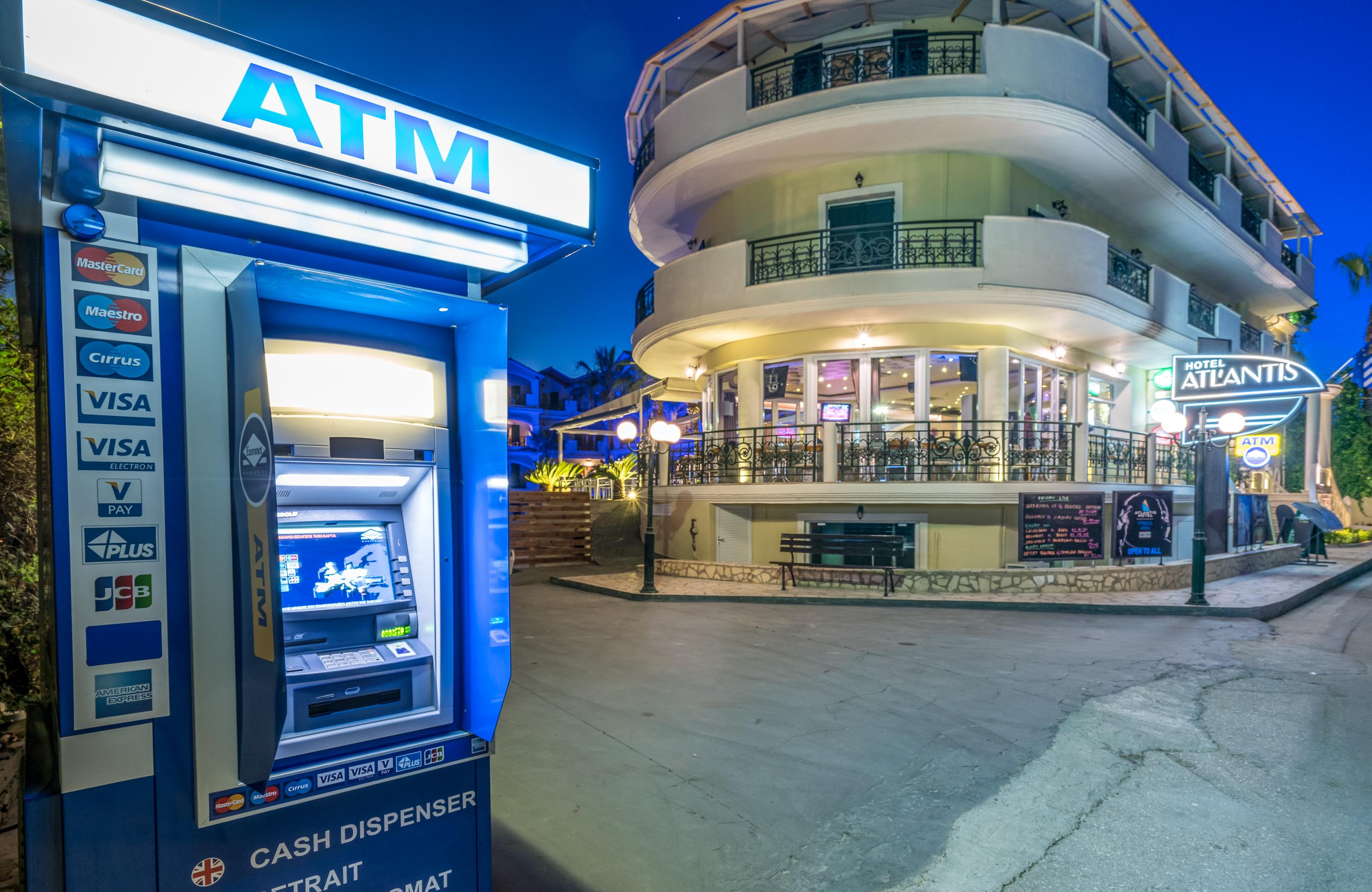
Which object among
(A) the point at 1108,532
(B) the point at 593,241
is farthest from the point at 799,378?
(B) the point at 593,241

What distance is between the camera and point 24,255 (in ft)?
8.73

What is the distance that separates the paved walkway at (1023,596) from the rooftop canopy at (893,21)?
1045 centimetres

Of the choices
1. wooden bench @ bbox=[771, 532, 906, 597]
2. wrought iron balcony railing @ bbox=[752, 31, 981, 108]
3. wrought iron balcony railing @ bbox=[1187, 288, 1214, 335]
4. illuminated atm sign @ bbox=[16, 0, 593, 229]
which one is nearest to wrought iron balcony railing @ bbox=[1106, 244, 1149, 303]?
wrought iron balcony railing @ bbox=[1187, 288, 1214, 335]

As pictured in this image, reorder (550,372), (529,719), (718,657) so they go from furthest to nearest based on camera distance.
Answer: (550,372)
(718,657)
(529,719)

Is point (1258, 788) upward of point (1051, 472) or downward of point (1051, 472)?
downward

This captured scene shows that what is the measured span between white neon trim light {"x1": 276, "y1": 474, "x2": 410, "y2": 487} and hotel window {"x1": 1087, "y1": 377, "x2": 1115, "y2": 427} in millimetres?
17727

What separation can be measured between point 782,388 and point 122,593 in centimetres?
1403

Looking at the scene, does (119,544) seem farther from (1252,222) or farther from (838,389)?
(1252,222)

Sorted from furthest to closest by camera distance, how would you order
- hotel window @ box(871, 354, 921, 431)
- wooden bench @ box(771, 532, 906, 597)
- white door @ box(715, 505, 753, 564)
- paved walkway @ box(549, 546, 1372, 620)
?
white door @ box(715, 505, 753, 564)
hotel window @ box(871, 354, 921, 431)
wooden bench @ box(771, 532, 906, 597)
paved walkway @ box(549, 546, 1372, 620)

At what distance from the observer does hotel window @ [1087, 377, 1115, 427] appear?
695 inches

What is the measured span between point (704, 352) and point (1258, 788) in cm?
1411

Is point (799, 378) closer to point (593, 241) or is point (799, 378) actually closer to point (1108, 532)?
point (1108, 532)

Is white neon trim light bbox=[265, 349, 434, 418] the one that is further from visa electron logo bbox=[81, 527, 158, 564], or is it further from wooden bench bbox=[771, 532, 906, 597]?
wooden bench bbox=[771, 532, 906, 597]

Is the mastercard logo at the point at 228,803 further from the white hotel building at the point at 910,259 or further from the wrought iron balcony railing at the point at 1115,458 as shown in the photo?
the wrought iron balcony railing at the point at 1115,458
